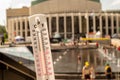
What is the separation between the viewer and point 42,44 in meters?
5.07

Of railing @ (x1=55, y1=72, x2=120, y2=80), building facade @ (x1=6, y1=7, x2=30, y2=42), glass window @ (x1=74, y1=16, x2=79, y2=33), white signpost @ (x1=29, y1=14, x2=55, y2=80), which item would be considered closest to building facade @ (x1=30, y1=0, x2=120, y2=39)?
glass window @ (x1=74, y1=16, x2=79, y2=33)

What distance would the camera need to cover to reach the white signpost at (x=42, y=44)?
5.07m

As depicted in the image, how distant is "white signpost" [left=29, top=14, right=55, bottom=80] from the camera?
16.6 feet

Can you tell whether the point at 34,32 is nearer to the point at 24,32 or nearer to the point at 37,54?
the point at 37,54

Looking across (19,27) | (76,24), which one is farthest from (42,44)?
(19,27)

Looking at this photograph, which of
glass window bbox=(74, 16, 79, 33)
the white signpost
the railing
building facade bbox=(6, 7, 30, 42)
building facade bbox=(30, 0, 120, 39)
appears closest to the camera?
the white signpost

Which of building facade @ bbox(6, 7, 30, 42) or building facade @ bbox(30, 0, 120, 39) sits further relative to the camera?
building facade @ bbox(6, 7, 30, 42)

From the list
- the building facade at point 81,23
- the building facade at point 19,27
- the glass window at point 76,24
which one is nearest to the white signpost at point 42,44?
the building facade at point 81,23

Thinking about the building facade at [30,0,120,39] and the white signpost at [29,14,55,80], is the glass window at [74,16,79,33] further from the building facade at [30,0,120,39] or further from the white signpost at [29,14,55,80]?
the white signpost at [29,14,55,80]

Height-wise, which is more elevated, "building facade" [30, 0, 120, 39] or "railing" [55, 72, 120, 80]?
"building facade" [30, 0, 120, 39]

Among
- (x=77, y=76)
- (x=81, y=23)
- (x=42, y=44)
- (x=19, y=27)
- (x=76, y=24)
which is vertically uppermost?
(x=42, y=44)

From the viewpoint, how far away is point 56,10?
11269 centimetres

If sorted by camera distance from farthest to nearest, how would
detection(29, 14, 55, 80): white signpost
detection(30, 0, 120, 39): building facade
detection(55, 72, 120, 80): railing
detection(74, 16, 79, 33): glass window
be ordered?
detection(74, 16, 79, 33): glass window < detection(30, 0, 120, 39): building facade < detection(55, 72, 120, 80): railing < detection(29, 14, 55, 80): white signpost

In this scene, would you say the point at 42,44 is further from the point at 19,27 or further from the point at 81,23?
the point at 19,27
